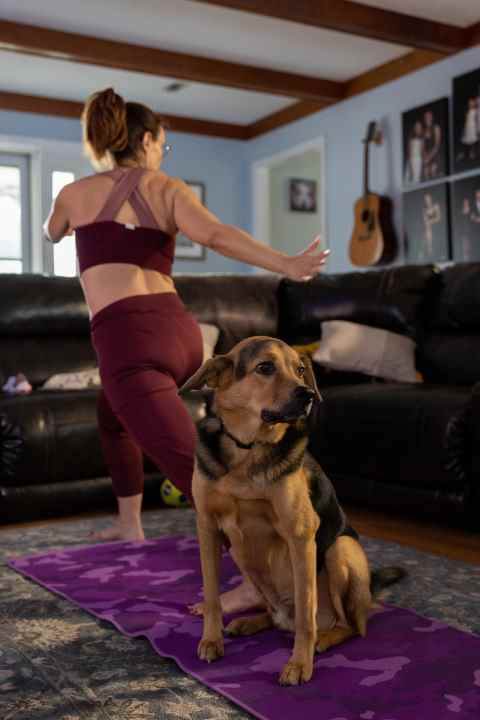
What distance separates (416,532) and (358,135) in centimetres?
480

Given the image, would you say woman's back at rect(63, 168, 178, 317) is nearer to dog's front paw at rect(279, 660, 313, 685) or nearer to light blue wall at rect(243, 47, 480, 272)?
dog's front paw at rect(279, 660, 313, 685)

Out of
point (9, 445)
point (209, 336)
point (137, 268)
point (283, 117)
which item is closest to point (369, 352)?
point (209, 336)

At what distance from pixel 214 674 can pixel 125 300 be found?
1029 mm

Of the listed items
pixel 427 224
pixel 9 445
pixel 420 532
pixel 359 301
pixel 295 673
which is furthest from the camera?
pixel 427 224

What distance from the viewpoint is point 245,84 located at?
22.2 ft

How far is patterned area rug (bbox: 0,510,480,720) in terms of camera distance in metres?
1.40

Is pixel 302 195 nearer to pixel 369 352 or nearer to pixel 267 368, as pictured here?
pixel 369 352

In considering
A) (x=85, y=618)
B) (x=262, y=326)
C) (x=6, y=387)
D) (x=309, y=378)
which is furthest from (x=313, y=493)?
(x=262, y=326)

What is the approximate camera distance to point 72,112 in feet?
24.9

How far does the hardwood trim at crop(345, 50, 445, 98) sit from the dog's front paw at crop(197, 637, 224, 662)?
18.1ft

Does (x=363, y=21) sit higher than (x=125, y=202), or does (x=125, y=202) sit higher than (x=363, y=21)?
(x=363, y=21)

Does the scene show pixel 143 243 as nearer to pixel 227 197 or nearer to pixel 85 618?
pixel 85 618

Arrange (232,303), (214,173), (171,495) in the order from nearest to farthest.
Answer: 1. (171,495)
2. (232,303)
3. (214,173)

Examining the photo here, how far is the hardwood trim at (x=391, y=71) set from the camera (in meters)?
6.28
